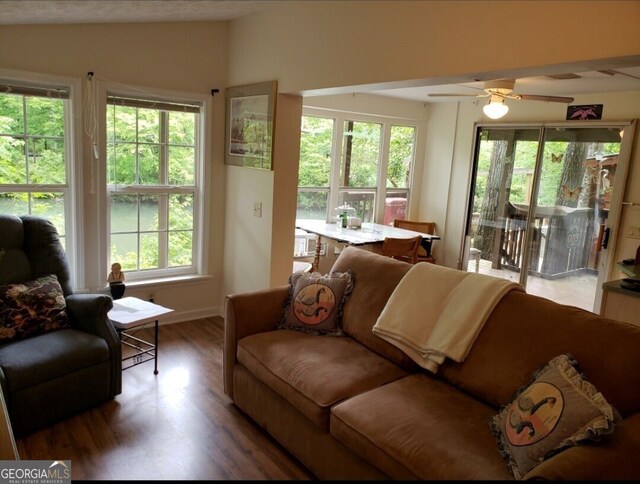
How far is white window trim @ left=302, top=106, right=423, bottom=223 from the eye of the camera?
5469mm

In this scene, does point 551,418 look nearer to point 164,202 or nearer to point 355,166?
point 164,202

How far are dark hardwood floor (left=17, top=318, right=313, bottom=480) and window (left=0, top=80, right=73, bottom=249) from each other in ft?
4.50

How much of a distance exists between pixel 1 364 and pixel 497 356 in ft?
7.85

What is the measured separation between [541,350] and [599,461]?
58cm

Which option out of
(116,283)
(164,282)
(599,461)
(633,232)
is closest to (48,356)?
(116,283)

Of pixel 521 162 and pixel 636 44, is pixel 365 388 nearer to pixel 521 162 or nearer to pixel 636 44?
pixel 636 44

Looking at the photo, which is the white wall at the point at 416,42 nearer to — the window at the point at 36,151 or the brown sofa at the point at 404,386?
the brown sofa at the point at 404,386

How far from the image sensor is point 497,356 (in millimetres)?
2180

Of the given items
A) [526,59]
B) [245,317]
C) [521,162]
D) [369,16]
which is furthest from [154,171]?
[521,162]

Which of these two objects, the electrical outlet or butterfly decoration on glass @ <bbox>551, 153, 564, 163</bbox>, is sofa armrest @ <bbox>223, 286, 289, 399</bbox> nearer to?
the electrical outlet

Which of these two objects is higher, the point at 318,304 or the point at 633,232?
the point at 633,232

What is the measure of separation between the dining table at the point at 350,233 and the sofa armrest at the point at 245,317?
1523 millimetres

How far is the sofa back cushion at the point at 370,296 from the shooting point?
2680mm

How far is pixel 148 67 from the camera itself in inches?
149
